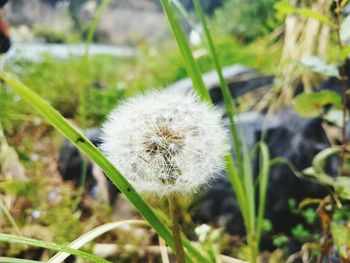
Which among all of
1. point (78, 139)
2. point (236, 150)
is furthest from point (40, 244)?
point (236, 150)

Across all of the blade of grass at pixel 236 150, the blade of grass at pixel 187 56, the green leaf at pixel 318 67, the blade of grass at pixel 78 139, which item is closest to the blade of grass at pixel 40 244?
the blade of grass at pixel 78 139

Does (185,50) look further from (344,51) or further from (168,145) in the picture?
(344,51)

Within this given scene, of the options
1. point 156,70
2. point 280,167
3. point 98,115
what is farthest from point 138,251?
point 156,70

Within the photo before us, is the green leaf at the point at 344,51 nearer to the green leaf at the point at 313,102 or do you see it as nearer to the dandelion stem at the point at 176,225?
the green leaf at the point at 313,102

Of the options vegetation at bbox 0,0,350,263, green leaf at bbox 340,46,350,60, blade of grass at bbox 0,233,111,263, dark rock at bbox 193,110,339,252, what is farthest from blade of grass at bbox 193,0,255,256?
dark rock at bbox 193,110,339,252

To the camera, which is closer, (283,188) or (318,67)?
(318,67)

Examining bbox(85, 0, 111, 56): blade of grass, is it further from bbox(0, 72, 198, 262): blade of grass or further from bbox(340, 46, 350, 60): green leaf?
bbox(340, 46, 350, 60): green leaf

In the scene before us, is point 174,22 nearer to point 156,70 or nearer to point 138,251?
point 138,251
